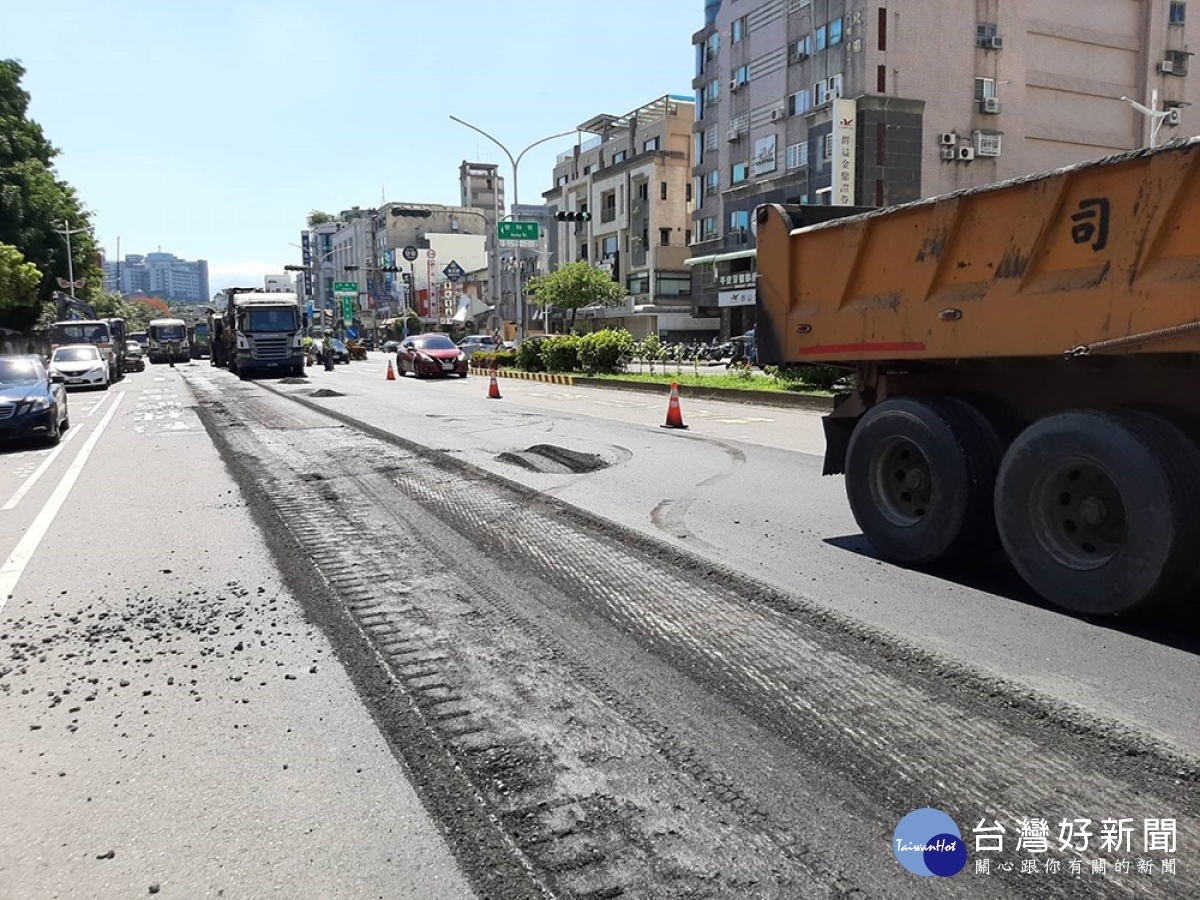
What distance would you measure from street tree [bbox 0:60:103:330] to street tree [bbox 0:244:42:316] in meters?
1.16


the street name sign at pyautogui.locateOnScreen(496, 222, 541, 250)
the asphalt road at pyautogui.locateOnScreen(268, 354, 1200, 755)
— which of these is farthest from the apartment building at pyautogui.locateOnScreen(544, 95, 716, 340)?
the asphalt road at pyautogui.locateOnScreen(268, 354, 1200, 755)

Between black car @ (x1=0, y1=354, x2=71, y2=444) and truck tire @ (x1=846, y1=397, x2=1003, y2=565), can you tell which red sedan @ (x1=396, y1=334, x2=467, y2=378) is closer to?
black car @ (x1=0, y1=354, x2=71, y2=444)

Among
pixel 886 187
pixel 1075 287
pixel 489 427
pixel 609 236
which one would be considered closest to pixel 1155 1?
pixel 886 187

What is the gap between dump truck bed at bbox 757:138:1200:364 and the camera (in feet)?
15.5

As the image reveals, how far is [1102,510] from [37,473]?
11.9 metres

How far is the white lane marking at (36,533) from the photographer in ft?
21.0

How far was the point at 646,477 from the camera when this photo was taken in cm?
1039

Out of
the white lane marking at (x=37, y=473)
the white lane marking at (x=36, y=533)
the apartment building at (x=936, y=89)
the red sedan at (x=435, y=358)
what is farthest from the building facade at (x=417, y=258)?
the white lane marking at (x=36, y=533)

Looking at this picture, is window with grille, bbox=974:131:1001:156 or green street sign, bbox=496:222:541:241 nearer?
green street sign, bbox=496:222:541:241

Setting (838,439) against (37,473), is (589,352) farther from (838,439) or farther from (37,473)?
(838,439)

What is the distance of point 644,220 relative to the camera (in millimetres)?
72188

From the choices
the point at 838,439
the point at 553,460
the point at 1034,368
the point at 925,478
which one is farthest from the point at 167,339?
the point at 1034,368

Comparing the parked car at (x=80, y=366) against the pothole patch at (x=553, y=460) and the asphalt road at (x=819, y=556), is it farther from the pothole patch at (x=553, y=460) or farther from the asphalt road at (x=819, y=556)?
the pothole patch at (x=553, y=460)

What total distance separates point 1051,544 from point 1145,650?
0.85 meters
